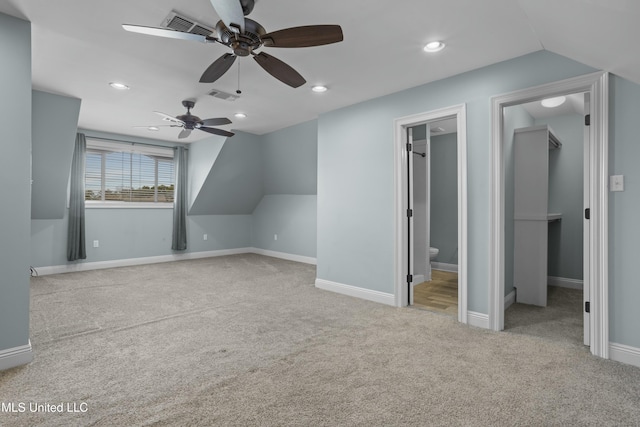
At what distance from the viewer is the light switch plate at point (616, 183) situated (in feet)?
7.52

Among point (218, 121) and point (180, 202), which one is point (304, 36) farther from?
point (180, 202)

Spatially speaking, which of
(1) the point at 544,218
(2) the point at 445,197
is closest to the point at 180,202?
(2) the point at 445,197

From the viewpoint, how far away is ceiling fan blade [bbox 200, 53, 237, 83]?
7.29 ft

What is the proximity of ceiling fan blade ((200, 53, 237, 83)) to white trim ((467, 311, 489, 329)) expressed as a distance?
301 centimetres

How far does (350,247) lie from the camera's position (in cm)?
411

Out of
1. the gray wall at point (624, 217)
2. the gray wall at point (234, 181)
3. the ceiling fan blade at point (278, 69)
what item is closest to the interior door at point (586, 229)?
the gray wall at point (624, 217)

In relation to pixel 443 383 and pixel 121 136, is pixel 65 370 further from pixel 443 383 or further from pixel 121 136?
pixel 121 136

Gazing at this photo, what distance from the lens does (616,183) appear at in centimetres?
231

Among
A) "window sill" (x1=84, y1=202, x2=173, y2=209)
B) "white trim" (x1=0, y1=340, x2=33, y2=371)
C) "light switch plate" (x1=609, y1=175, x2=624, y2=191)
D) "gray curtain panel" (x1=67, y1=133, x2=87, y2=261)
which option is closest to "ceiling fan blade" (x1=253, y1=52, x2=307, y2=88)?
"light switch plate" (x1=609, y1=175, x2=624, y2=191)

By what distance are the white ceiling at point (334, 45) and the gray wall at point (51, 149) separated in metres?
0.28

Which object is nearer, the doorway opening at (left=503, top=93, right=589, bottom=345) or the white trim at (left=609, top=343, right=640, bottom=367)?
the white trim at (left=609, top=343, right=640, bottom=367)

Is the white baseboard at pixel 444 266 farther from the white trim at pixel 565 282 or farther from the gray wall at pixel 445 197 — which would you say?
the white trim at pixel 565 282

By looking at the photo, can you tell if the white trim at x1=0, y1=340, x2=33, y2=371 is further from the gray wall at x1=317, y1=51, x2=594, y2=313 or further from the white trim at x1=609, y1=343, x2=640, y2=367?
the white trim at x1=609, y1=343, x2=640, y2=367

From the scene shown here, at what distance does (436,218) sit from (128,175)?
235 inches
